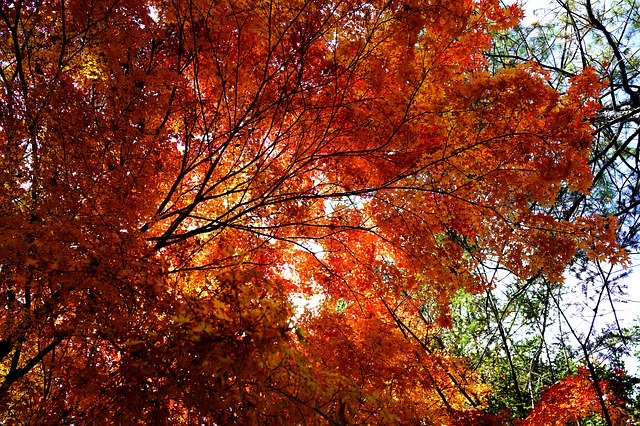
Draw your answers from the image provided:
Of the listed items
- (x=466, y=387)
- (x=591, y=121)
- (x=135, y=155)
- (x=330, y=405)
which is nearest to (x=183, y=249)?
(x=135, y=155)

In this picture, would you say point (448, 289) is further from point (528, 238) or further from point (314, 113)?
point (314, 113)

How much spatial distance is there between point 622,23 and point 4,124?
11.7 m

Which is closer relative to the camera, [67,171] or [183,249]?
[67,171]

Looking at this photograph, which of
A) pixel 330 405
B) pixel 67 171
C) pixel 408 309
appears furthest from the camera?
pixel 408 309

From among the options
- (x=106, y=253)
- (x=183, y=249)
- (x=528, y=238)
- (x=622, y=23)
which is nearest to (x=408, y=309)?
(x=528, y=238)

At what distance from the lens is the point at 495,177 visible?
661 cm

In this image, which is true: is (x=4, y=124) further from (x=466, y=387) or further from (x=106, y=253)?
(x=466, y=387)

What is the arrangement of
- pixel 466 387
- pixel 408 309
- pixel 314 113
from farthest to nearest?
pixel 408 309 < pixel 466 387 < pixel 314 113

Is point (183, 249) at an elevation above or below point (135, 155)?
below

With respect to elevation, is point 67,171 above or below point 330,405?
above

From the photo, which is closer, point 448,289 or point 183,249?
point 183,249

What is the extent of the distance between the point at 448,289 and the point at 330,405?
14.2ft

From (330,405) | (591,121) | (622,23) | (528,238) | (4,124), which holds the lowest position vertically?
(330,405)

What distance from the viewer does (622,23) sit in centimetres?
925
